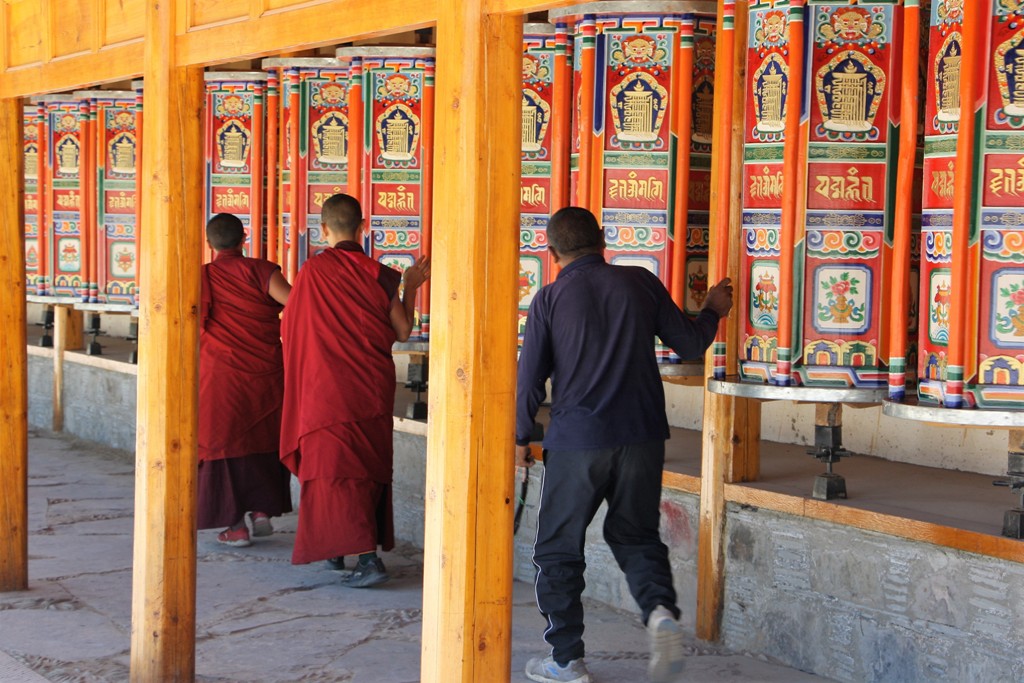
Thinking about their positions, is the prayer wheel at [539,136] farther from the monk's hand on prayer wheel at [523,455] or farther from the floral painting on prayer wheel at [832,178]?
the floral painting on prayer wheel at [832,178]

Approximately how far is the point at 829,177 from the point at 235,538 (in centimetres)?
345

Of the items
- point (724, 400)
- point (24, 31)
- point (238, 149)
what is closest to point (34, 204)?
point (238, 149)

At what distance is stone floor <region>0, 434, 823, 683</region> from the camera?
4426 millimetres

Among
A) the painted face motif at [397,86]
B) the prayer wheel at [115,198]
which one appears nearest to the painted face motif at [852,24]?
the painted face motif at [397,86]

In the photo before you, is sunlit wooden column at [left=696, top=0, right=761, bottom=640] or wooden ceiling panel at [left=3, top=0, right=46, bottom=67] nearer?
sunlit wooden column at [left=696, top=0, right=761, bottom=640]

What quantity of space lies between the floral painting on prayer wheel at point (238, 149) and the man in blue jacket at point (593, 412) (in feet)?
12.7

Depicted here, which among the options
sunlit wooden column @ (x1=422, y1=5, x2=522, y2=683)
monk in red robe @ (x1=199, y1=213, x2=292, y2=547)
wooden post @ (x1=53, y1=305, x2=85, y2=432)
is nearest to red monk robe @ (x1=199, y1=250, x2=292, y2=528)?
monk in red robe @ (x1=199, y1=213, x2=292, y2=547)

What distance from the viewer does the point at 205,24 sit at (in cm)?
399

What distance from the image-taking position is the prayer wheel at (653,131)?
15.9 ft

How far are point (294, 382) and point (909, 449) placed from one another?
2.50m

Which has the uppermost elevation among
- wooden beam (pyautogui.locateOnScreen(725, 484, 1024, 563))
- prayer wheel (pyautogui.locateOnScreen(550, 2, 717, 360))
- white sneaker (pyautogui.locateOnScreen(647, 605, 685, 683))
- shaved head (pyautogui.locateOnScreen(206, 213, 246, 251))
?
prayer wheel (pyautogui.locateOnScreen(550, 2, 717, 360))

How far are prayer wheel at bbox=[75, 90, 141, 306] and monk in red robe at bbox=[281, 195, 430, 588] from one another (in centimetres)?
377

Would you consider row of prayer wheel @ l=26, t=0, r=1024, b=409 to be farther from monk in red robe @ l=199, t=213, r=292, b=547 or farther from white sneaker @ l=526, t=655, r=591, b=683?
monk in red robe @ l=199, t=213, r=292, b=547

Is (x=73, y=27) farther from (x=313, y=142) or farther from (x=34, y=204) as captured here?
(x=34, y=204)
